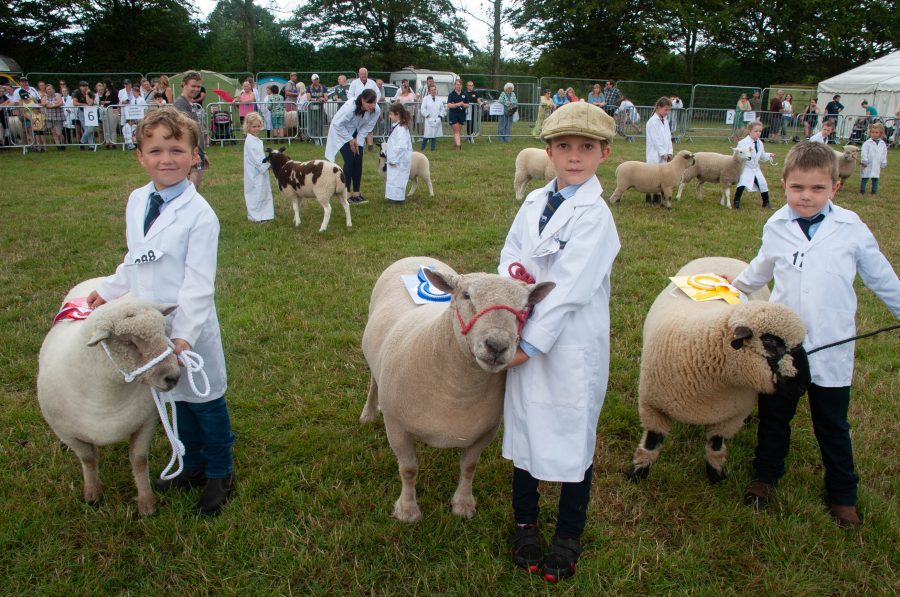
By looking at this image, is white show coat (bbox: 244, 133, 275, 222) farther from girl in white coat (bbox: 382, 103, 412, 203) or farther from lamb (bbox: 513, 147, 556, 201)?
lamb (bbox: 513, 147, 556, 201)

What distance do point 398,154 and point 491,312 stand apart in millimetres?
8294

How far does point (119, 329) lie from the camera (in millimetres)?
2537

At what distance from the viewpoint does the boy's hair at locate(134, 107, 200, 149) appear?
2.76m

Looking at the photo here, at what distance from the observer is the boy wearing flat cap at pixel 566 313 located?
7.63 feet

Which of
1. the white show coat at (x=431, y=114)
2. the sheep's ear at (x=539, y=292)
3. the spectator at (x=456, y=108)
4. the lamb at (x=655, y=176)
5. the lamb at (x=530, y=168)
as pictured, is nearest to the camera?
the sheep's ear at (x=539, y=292)

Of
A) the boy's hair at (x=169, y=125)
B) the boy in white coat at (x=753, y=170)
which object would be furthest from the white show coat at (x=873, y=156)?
the boy's hair at (x=169, y=125)

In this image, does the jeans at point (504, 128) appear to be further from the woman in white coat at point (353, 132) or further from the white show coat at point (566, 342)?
the white show coat at point (566, 342)

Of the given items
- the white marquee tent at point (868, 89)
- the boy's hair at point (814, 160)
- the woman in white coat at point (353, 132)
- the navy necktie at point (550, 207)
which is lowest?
the navy necktie at point (550, 207)

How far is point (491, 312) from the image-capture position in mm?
2234

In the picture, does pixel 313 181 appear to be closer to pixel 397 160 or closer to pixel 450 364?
pixel 397 160

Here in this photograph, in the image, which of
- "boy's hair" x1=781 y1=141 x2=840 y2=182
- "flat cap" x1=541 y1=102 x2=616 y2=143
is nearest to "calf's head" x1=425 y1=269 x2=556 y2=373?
"flat cap" x1=541 y1=102 x2=616 y2=143

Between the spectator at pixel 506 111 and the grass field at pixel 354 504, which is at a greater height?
the spectator at pixel 506 111

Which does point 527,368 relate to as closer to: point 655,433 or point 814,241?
point 655,433

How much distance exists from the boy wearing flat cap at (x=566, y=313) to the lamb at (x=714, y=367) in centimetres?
91
